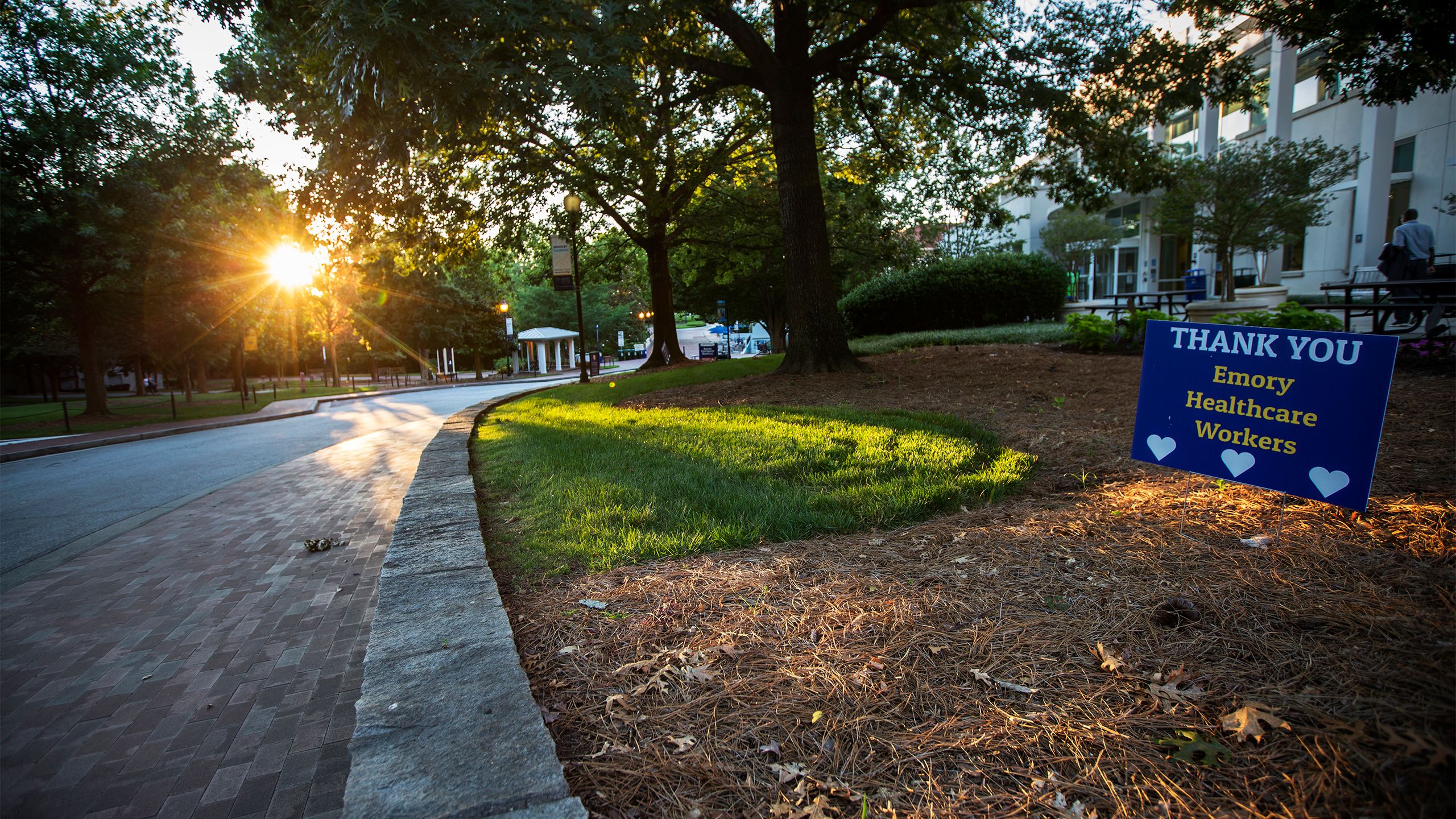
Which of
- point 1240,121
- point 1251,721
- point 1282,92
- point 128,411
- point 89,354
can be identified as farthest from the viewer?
point 1240,121

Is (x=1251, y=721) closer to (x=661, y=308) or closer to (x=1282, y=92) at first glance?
(x=661, y=308)

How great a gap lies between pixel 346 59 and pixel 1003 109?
1004 cm

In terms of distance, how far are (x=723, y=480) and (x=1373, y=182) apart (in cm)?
2758

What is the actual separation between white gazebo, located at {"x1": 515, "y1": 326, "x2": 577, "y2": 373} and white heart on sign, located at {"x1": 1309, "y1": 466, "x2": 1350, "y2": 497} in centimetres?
3897

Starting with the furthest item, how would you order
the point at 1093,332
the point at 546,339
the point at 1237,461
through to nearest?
the point at 546,339
the point at 1093,332
the point at 1237,461

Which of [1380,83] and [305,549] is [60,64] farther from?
[1380,83]

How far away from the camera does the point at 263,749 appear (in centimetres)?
238

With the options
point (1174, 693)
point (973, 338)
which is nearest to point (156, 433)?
point (973, 338)

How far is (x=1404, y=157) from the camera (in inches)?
884

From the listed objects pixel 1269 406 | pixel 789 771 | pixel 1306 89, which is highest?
pixel 1306 89

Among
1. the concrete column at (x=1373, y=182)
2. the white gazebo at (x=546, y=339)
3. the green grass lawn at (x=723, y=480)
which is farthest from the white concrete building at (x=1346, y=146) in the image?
the white gazebo at (x=546, y=339)

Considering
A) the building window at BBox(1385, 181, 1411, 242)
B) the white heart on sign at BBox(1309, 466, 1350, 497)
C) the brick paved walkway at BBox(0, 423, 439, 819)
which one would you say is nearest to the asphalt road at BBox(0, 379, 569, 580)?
the brick paved walkway at BBox(0, 423, 439, 819)

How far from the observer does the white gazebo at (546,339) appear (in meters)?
39.8

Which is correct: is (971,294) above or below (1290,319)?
above
